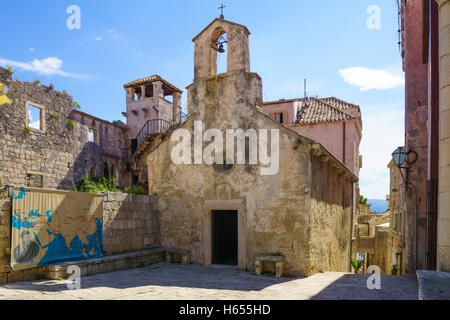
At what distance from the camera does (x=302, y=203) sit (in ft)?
31.3

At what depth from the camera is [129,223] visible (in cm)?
1065

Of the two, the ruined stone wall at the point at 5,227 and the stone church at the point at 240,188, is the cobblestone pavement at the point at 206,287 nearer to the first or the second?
the ruined stone wall at the point at 5,227

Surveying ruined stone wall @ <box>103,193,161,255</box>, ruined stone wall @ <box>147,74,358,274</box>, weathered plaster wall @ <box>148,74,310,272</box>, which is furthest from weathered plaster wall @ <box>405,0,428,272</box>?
ruined stone wall @ <box>103,193,161,255</box>

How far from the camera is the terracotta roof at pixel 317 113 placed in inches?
711

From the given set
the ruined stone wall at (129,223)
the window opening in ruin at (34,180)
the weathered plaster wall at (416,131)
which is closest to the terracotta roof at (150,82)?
the window opening in ruin at (34,180)

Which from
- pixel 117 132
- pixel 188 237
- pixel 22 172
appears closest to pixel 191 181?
pixel 188 237

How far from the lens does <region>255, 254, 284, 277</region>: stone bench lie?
30.7 feet

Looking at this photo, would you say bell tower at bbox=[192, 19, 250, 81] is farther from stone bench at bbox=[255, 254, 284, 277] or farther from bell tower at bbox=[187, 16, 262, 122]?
stone bench at bbox=[255, 254, 284, 277]

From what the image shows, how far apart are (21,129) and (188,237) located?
35.1 feet

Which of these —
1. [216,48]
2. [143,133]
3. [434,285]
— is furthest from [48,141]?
[434,285]

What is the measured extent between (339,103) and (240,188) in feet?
42.8

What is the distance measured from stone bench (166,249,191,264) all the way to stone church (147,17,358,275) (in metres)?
0.14

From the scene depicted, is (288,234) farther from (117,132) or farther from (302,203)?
(117,132)

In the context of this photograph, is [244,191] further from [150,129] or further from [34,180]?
[150,129]
